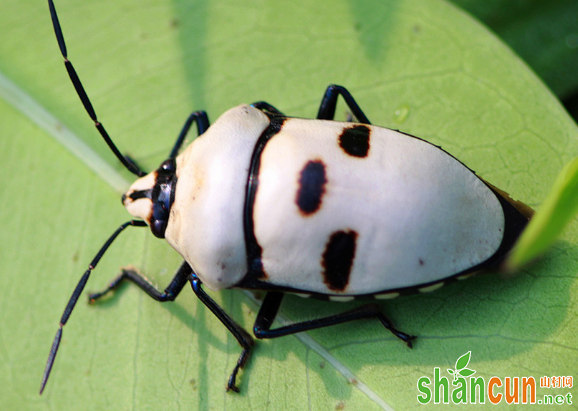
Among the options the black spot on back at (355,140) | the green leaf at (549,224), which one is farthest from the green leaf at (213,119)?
the green leaf at (549,224)

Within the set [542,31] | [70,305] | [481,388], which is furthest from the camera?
[542,31]

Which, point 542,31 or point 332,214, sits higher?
point 542,31

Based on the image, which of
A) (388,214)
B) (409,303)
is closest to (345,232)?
(388,214)

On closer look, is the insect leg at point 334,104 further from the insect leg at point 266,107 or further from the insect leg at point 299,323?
the insect leg at point 299,323

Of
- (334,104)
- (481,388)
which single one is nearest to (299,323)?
(481,388)

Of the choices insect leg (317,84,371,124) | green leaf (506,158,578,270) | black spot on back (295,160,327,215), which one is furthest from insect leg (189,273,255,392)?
green leaf (506,158,578,270)

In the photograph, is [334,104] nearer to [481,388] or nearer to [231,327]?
[231,327]

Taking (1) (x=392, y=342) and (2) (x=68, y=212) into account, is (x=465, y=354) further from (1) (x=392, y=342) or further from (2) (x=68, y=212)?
(2) (x=68, y=212)
